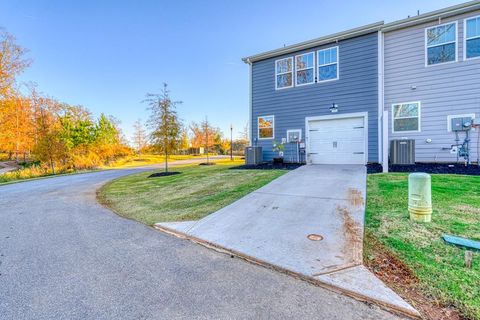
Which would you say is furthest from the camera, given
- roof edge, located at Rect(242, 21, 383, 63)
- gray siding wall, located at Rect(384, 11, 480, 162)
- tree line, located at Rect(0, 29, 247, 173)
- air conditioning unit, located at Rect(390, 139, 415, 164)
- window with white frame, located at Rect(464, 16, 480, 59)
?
tree line, located at Rect(0, 29, 247, 173)

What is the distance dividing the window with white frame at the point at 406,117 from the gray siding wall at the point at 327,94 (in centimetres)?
74

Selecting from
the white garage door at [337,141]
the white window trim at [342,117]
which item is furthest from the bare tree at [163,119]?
the white garage door at [337,141]

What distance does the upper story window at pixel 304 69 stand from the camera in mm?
10281

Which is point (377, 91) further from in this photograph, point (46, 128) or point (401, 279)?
point (46, 128)

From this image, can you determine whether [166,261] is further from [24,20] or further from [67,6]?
[24,20]

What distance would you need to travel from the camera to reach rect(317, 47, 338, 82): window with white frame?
9.78 metres

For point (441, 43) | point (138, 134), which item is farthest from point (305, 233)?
point (138, 134)

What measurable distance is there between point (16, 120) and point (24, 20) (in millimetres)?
14410

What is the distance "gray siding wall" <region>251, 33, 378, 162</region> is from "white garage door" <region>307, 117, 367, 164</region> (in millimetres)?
323

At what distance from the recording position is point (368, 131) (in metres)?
9.15

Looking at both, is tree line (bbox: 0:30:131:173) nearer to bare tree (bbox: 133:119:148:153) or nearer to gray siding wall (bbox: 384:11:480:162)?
bare tree (bbox: 133:119:148:153)

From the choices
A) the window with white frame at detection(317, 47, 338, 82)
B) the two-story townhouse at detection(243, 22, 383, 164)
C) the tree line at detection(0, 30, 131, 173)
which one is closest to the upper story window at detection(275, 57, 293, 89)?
the two-story townhouse at detection(243, 22, 383, 164)

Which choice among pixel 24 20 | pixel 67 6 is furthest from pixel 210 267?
pixel 24 20

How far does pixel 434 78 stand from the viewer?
8367 mm
